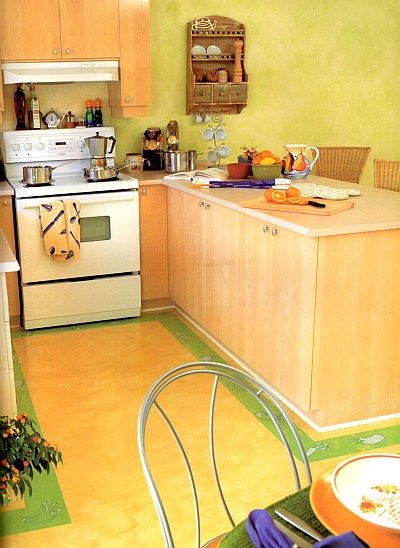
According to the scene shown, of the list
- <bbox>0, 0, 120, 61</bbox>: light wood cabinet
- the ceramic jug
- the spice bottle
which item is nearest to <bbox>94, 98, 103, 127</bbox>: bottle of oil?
the spice bottle

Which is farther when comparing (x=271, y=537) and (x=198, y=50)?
(x=198, y=50)

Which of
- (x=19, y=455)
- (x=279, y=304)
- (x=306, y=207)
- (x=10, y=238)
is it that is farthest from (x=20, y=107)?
(x=19, y=455)

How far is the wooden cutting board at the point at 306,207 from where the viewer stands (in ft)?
10.5

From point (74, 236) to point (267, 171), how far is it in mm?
1223

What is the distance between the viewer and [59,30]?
14.2 feet

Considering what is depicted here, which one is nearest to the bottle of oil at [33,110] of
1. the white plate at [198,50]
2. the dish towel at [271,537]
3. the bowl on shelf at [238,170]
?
the white plate at [198,50]

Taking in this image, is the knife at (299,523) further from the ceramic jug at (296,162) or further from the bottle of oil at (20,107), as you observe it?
the bottle of oil at (20,107)

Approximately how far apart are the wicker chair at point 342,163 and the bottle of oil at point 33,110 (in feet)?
6.45

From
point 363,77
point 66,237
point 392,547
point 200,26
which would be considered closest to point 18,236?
point 66,237

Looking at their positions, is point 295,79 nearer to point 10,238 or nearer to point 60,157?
point 60,157

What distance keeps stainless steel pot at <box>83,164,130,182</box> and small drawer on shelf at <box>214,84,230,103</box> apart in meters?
1.00

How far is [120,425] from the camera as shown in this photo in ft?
10.7

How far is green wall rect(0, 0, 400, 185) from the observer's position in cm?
498

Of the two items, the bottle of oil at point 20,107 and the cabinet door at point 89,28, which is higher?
the cabinet door at point 89,28
